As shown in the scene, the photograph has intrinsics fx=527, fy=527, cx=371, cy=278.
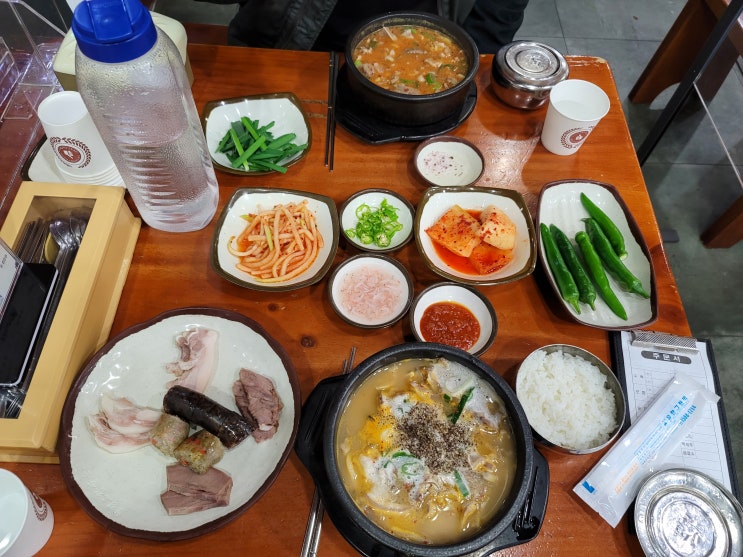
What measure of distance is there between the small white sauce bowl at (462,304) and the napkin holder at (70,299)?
106 cm

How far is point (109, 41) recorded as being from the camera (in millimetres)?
1357

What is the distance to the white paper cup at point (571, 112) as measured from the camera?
2.21 m

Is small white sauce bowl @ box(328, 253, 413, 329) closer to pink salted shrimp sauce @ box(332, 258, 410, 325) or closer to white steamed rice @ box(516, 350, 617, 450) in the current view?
pink salted shrimp sauce @ box(332, 258, 410, 325)

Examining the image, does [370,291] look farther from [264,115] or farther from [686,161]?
[686,161]

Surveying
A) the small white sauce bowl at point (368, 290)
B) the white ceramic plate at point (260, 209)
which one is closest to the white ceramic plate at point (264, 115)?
the white ceramic plate at point (260, 209)

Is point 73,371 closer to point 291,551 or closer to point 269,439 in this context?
point 269,439

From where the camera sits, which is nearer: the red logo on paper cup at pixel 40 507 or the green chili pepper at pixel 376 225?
the red logo on paper cup at pixel 40 507

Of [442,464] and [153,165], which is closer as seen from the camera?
[442,464]

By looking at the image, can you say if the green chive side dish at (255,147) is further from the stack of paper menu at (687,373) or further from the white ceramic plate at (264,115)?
the stack of paper menu at (687,373)

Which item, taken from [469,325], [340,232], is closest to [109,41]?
[340,232]

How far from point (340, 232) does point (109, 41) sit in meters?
0.97

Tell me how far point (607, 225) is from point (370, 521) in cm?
149

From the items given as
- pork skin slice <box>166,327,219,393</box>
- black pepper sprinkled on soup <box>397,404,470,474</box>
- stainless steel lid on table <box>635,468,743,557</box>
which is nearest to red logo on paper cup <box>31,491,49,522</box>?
pork skin slice <box>166,327,219,393</box>

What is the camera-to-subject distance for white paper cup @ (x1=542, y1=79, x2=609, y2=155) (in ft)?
7.27
